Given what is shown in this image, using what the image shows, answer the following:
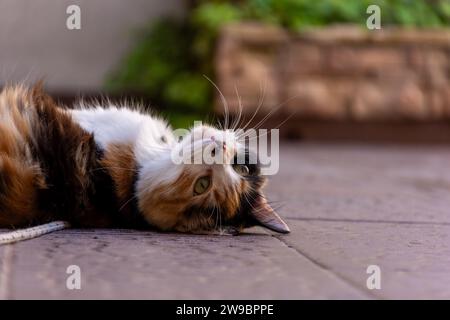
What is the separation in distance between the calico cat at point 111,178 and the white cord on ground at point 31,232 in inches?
1.4

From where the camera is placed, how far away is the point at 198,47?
23.5 feet

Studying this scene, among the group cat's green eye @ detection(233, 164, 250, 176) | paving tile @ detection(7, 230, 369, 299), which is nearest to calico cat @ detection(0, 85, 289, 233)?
cat's green eye @ detection(233, 164, 250, 176)

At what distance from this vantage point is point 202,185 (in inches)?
104

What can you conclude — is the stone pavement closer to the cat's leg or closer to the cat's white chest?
the cat's leg

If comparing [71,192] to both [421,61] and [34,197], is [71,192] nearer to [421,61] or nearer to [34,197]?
[34,197]

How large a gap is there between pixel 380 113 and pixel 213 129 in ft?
14.5

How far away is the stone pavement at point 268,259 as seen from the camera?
187 cm

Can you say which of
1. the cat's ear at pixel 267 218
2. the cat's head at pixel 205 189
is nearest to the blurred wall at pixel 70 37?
the cat's head at pixel 205 189

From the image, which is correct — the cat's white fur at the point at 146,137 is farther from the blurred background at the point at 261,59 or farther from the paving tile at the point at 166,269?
the blurred background at the point at 261,59

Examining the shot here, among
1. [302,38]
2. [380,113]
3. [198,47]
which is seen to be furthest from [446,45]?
[198,47]

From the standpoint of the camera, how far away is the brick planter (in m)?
6.75

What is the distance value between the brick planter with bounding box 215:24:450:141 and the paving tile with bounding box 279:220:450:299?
3.80m

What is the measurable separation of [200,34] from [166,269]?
540cm

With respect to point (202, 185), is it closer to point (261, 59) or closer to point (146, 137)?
point (146, 137)
